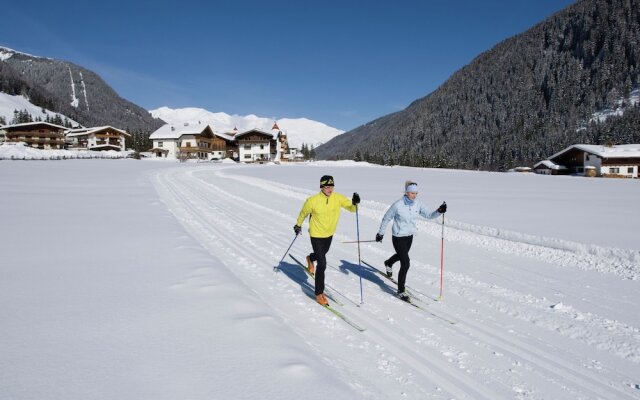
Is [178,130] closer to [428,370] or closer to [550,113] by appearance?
[428,370]

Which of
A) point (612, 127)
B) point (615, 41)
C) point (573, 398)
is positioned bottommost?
point (573, 398)

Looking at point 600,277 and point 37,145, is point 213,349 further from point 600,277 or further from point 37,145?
point 37,145

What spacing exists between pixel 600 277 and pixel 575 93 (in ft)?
677

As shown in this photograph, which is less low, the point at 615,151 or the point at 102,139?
the point at 102,139

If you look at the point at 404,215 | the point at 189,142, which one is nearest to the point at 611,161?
the point at 404,215

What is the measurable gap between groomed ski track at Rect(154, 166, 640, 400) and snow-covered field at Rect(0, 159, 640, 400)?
27 millimetres

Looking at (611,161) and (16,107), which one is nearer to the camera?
(611,161)

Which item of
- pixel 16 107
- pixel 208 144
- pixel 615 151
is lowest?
pixel 615 151

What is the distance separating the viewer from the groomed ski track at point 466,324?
386 centimetres

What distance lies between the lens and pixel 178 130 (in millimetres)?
90000

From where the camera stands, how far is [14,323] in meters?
4.21

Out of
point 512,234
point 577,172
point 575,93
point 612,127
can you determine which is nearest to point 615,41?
point 575,93

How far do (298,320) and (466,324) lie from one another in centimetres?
237

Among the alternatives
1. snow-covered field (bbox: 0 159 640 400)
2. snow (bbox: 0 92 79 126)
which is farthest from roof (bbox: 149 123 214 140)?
snow (bbox: 0 92 79 126)
